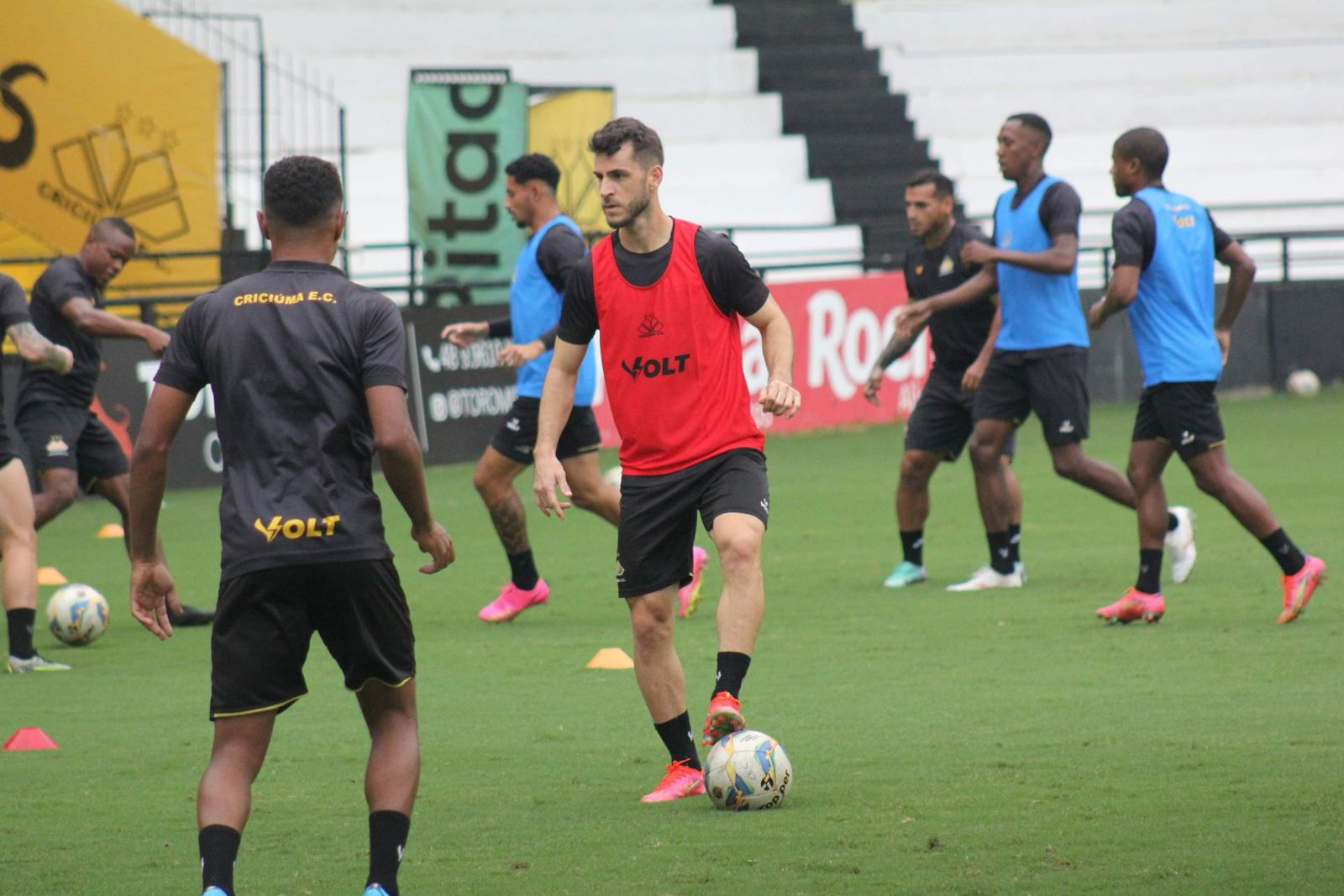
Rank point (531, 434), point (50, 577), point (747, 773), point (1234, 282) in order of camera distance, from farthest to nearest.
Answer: point (50, 577) < point (531, 434) < point (1234, 282) < point (747, 773)

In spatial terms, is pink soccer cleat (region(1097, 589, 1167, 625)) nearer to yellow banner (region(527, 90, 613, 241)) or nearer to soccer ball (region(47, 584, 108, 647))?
soccer ball (region(47, 584, 108, 647))

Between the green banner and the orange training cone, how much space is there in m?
11.8

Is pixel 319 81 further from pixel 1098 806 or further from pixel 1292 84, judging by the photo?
pixel 1098 806

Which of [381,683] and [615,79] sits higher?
[615,79]

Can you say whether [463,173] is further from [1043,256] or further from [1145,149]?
[1145,149]

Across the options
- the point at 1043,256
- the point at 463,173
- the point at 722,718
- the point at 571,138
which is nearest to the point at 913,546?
the point at 1043,256

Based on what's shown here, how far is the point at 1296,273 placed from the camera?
2798cm

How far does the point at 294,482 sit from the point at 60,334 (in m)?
5.66

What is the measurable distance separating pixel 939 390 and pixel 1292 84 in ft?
74.4

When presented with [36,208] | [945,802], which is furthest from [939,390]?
[36,208]

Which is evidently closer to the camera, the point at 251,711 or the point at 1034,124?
the point at 251,711

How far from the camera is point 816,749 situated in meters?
6.63

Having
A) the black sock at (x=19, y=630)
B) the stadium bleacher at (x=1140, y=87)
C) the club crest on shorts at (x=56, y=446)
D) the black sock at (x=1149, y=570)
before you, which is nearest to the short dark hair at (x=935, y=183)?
the black sock at (x=1149, y=570)

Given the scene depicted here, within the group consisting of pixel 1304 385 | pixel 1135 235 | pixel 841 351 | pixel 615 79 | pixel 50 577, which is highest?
pixel 615 79
